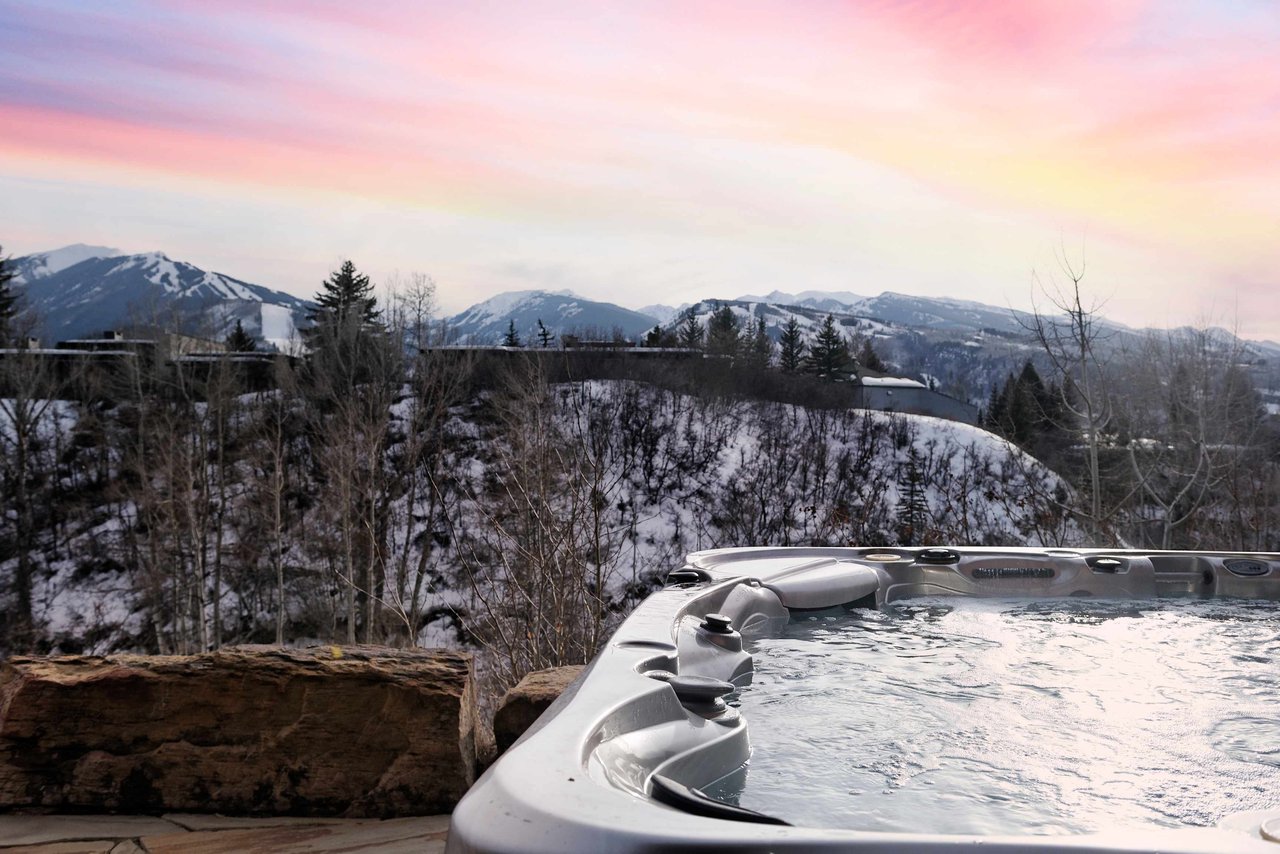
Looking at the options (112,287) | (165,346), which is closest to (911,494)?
(165,346)

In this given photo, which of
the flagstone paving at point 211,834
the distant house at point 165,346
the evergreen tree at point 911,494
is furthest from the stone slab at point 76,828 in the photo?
the distant house at point 165,346

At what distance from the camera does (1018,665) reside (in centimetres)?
266

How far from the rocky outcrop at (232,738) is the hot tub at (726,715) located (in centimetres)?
57

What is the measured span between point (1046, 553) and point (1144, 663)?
1092 mm

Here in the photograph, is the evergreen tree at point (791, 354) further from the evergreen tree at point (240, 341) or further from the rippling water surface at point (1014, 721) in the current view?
the rippling water surface at point (1014, 721)

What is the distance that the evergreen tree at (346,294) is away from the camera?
31.2 m

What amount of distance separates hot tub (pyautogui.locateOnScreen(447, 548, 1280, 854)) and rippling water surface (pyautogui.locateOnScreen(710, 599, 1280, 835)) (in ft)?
0.13

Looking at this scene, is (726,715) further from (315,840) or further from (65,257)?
(65,257)

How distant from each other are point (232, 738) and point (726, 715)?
1.18m

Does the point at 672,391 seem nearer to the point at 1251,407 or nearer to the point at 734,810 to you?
the point at 1251,407

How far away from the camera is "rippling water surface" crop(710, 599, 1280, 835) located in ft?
5.25

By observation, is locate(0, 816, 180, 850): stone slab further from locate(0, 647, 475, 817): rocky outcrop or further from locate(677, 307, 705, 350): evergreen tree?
locate(677, 307, 705, 350): evergreen tree

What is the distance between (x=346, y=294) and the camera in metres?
32.7

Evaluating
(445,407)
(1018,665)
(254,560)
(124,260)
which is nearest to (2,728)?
(1018,665)
